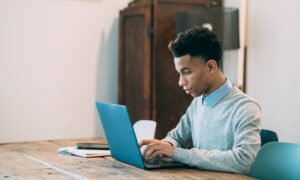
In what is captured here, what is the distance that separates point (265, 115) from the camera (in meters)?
3.22

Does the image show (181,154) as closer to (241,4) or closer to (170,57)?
(170,57)

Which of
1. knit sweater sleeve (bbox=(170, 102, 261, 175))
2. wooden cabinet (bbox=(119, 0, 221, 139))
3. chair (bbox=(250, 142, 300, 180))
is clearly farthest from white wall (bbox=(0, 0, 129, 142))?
chair (bbox=(250, 142, 300, 180))

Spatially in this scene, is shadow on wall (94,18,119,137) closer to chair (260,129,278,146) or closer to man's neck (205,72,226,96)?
man's neck (205,72,226,96)

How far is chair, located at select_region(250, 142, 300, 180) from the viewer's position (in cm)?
151

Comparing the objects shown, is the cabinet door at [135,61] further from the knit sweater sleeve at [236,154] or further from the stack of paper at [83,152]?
the knit sweater sleeve at [236,154]

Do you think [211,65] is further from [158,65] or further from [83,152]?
[158,65]

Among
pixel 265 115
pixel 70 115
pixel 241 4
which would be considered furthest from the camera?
pixel 70 115

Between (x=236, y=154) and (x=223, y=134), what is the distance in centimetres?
23

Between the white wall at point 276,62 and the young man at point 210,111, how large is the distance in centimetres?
122

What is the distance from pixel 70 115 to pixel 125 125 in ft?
7.36

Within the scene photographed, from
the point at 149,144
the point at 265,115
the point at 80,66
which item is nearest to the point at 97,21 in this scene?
the point at 80,66

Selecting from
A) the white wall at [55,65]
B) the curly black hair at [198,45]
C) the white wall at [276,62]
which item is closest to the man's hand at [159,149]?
the curly black hair at [198,45]

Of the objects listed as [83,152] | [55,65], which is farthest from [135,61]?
[83,152]

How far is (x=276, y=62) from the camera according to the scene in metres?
3.12
